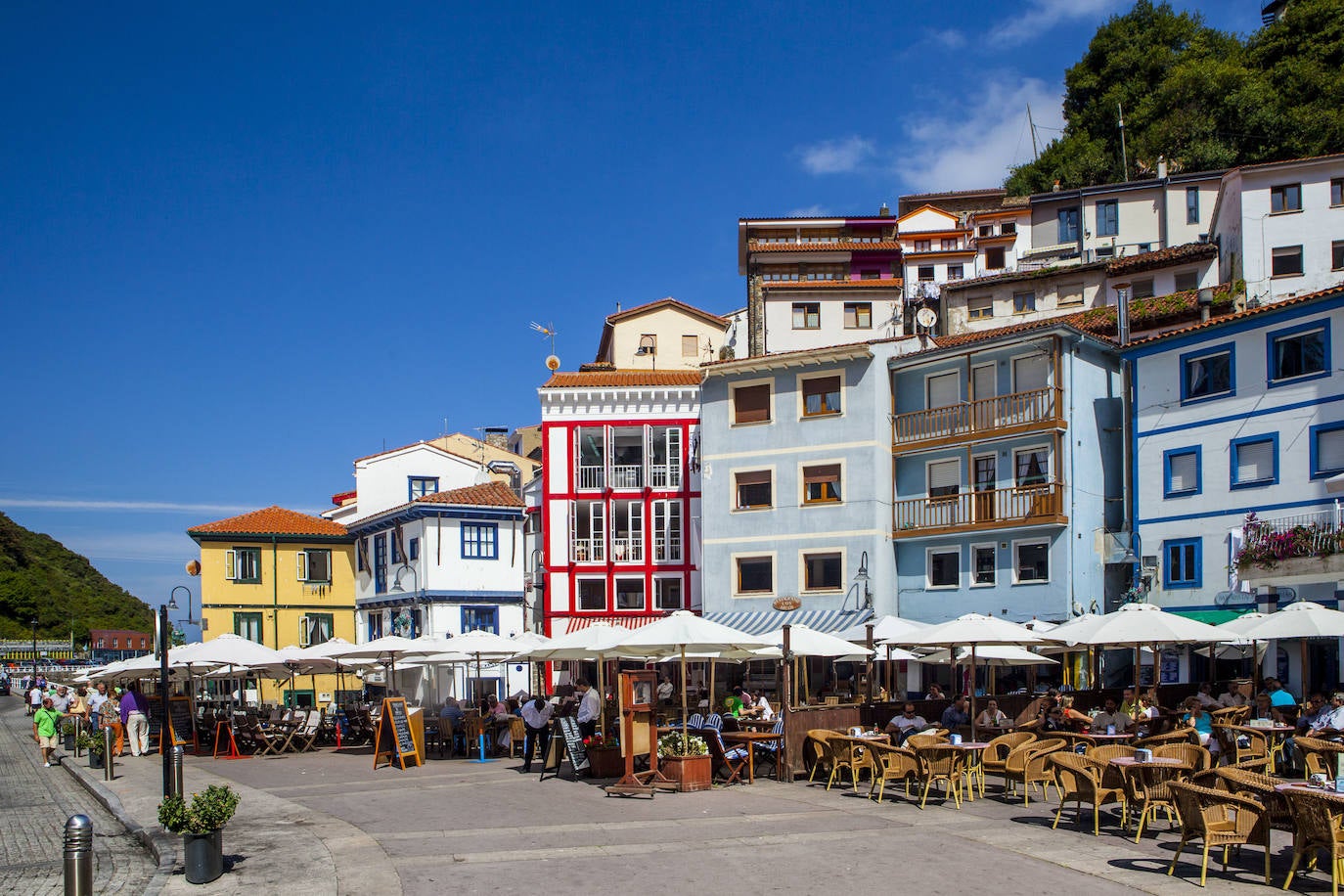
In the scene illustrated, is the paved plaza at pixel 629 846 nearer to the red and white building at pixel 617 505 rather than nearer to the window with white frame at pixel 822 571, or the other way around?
the window with white frame at pixel 822 571

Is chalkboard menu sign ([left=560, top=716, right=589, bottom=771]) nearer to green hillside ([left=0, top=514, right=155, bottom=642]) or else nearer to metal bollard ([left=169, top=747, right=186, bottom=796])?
metal bollard ([left=169, top=747, right=186, bottom=796])

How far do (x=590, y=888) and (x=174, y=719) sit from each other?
78.0ft

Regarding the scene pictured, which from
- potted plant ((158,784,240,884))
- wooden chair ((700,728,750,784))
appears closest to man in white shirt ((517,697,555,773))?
wooden chair ((700,728,750,784))

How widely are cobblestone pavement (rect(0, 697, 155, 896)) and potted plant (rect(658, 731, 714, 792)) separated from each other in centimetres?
775

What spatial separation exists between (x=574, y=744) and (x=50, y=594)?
131m

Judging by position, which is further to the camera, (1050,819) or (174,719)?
(174,719)

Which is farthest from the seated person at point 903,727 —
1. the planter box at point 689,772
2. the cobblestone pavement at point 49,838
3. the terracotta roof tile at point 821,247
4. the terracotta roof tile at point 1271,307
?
the terracotta roof tile at point 821,247

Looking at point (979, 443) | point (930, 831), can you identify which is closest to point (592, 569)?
point (979, 443)

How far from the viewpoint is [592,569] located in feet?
148

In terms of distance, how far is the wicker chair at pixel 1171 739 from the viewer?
16875 millimetres

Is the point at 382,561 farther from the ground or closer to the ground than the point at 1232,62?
closer to the ground

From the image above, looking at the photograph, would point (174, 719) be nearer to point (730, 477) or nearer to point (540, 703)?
point (540, 703)

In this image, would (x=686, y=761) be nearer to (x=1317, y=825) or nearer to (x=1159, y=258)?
(x=1317, y=825)

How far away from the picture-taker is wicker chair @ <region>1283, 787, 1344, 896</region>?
10.7 meters
